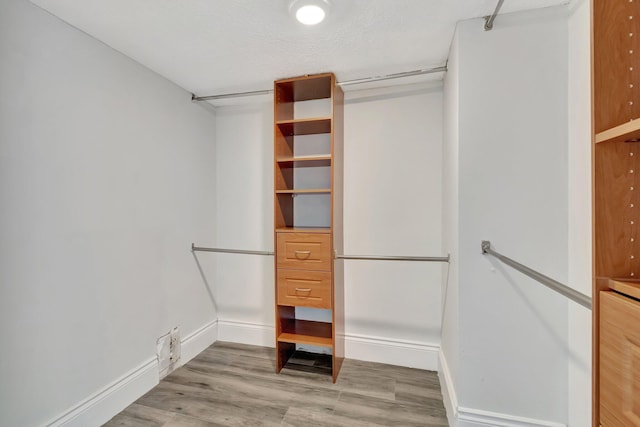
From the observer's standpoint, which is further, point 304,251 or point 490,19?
point 304,251

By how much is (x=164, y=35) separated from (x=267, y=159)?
1.19 metres

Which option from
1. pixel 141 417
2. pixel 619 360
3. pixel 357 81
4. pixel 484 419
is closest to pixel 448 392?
pixel 484 419

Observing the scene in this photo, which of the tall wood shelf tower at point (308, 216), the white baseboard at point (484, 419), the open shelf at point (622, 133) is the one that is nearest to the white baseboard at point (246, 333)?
the tall wood shelf tower at point (308, 216)

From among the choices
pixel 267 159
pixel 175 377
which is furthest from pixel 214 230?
pixel 175 377

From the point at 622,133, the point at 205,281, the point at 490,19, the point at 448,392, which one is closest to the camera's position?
the point at 622,133

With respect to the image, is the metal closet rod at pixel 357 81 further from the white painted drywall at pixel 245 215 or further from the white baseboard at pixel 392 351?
the white baseboard at pixel 392 351

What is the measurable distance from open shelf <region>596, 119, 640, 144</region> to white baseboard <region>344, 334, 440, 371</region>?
6.69 ft

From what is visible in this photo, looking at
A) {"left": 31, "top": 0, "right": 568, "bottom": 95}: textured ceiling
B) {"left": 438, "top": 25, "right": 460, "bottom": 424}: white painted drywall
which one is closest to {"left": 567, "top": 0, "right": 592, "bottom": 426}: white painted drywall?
{"left": 31, "top": 0, "right": 568, "bottom": 95}: textured ceiling

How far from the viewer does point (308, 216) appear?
2492 mm

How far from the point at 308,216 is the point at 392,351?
4.32ft

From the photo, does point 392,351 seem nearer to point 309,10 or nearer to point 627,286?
point 627,286

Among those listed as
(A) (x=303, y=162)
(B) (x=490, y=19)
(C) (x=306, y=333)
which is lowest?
(C) (x=306, y=333)

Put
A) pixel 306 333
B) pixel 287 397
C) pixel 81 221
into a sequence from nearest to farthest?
pixel 81 221 < pixel 287 397 < pixel 306 333

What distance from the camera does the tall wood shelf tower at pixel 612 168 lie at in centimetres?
59
